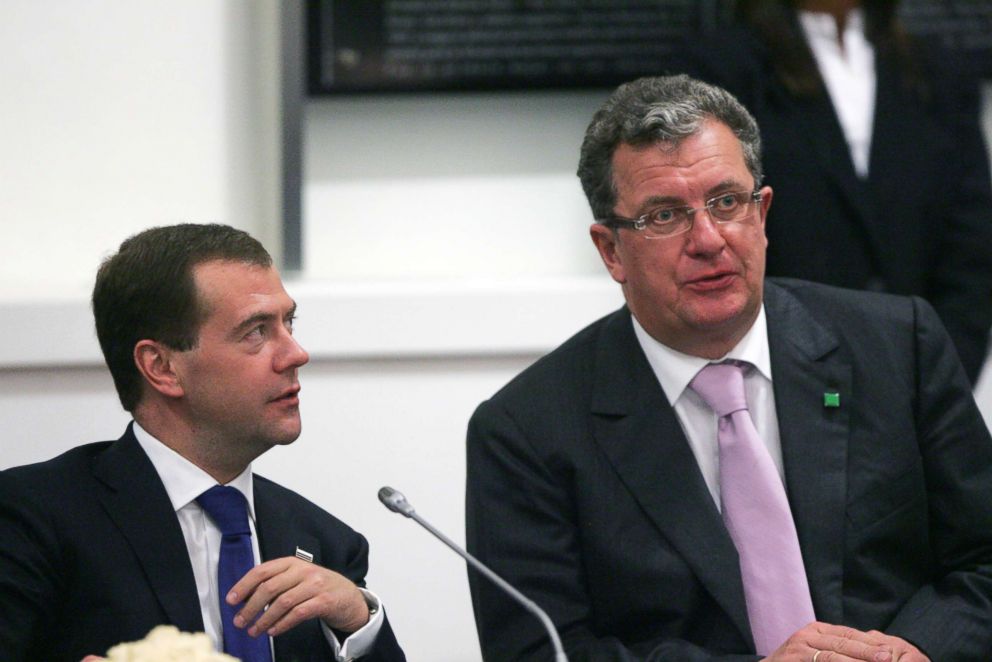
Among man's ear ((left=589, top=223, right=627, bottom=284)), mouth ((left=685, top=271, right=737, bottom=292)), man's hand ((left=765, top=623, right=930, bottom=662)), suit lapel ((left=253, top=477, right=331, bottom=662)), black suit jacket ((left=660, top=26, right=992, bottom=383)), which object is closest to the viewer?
man's hand ((left=765, top=623, right=930, bottom=662))

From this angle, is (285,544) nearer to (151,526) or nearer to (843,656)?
(151,526)

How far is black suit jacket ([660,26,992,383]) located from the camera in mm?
3061

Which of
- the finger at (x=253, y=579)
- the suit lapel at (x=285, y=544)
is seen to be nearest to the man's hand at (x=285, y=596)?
the finger at (x=253, y=579)

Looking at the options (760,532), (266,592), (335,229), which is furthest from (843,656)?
(335,229)

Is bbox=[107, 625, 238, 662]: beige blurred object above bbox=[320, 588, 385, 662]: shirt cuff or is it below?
above

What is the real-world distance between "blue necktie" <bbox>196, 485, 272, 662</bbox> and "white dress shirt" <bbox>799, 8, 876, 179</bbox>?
1627 millimetres

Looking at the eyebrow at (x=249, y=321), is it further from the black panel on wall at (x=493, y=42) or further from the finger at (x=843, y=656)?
the black panel on wall at (x=493, y=42)

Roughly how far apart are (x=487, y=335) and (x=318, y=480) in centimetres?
51

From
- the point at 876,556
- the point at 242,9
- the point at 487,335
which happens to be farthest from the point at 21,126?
the point at 876,556

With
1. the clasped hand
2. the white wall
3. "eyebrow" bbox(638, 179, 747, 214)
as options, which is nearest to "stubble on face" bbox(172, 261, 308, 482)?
the clasped hand

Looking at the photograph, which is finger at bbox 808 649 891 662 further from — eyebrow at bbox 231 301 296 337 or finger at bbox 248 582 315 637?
eyebrow at bbox 231 301 296 337

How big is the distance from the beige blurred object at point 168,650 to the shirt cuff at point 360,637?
566 mm

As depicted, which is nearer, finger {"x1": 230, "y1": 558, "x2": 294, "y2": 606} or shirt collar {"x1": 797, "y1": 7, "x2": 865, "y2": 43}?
finger {"x1": 230, "y1": 558, "x2": 294, "y2": 606}

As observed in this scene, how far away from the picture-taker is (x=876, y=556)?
215cm
